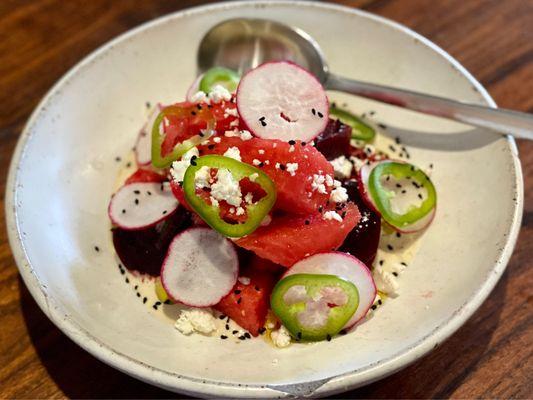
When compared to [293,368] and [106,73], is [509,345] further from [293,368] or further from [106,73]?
[106,73]

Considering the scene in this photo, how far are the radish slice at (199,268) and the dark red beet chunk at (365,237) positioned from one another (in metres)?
0.38

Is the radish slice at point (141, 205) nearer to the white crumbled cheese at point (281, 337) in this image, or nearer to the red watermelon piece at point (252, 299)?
the red watermelon piece at point (252, 299)

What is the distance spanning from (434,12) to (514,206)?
162 cm

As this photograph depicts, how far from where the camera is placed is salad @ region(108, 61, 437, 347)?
174 cm

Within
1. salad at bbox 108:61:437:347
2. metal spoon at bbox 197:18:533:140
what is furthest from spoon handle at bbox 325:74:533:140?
salad at bbox 108:61:437:347

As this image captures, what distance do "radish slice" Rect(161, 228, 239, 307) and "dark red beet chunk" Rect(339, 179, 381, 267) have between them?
379mm

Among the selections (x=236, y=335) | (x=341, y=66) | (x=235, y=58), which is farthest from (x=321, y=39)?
(x=236, y=335)

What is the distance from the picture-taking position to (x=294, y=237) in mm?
1787

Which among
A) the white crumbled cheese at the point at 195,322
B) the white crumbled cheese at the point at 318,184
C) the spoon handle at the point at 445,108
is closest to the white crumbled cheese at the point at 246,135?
the white crumbled cheese at the point at 318,184

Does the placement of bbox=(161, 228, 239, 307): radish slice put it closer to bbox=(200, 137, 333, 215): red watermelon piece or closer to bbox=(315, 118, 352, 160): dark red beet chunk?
bbox=(200, 137, 333, 215): red watermelon piece

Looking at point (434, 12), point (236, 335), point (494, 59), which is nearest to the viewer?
point (236, 335)

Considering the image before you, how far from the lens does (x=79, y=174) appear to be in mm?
2336

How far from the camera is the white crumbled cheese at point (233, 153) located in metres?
1.77

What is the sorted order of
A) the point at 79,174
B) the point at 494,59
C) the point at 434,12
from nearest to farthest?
the point at 79,174, the point at 494,59, the point at 434,12
